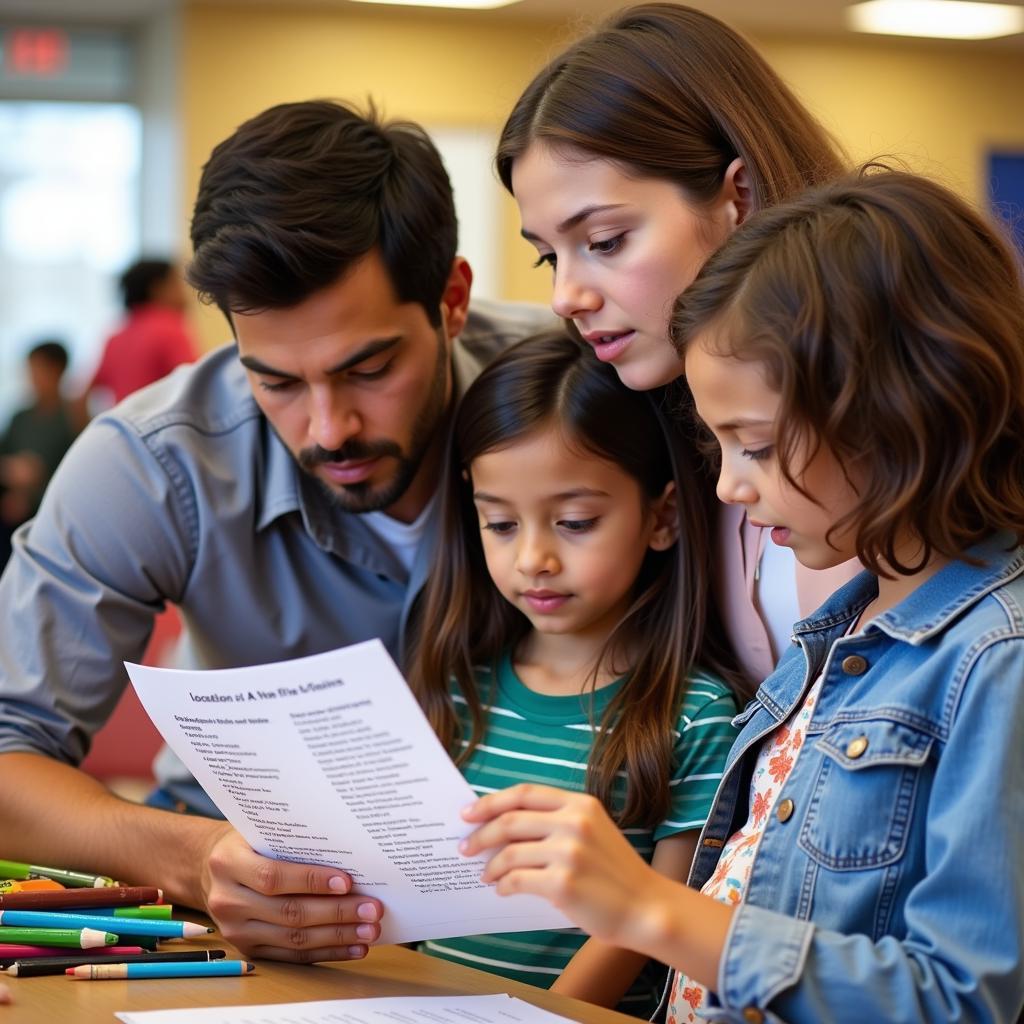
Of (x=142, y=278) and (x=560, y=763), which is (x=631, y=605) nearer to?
(x=560, y=763)

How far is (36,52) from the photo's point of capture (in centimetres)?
757

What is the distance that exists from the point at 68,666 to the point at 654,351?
80 cm

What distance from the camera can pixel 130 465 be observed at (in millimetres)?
1902

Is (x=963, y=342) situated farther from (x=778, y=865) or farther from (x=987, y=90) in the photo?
(x=987, y=90)

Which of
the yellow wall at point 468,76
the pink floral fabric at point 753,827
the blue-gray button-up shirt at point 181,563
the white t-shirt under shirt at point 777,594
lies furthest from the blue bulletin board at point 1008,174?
the pink floral fabric at point 753,827

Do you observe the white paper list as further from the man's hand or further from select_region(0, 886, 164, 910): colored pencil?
select_region(0, 886, 164, 910): colored pencil

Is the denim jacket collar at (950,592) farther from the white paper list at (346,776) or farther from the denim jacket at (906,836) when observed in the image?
the white paper list at (346,776)

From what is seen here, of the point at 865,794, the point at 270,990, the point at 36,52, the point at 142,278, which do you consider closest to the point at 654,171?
the point at 865,794

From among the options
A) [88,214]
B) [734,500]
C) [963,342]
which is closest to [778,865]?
[734,500]

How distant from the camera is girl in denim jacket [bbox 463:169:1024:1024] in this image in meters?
0.97

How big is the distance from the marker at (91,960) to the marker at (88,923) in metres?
0.04

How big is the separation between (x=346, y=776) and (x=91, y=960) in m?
0.32

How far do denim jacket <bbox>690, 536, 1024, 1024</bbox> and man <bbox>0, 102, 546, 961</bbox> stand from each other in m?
0.76

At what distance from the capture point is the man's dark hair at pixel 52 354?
6.43 metres
